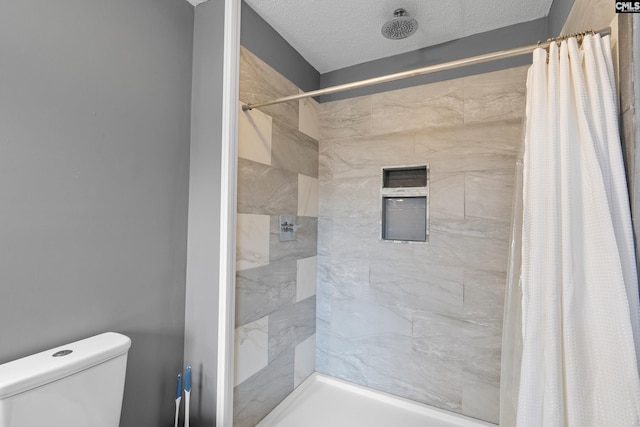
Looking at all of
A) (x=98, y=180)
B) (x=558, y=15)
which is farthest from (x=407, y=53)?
(x=98, y=180)

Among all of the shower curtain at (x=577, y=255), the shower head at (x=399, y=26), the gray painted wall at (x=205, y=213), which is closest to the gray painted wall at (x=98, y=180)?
the gray painted wall at (x=205, y=213)

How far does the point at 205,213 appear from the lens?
148cm

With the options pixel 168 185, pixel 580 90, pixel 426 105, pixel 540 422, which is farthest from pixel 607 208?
pixel 168 185

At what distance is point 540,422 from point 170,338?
1499 mm

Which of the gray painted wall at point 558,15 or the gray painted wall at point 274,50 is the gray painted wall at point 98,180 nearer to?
the gray painted wall at point 274,50

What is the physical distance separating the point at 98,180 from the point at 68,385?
725 mm

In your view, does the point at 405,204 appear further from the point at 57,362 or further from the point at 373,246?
the point at 57,362

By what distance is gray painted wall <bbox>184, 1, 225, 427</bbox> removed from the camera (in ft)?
4.75

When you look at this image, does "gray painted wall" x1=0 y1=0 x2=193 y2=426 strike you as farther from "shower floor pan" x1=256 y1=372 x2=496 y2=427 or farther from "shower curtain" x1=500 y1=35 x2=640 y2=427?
"shower curtain" x1=500 y1=35 x2=640 y2=427

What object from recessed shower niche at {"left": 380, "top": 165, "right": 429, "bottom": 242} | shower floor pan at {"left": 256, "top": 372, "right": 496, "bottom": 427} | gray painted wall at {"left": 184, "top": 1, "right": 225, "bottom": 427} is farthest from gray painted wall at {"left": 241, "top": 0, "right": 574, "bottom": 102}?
shower floor pan at {"left": 256, "top": 372, "right": 496, "bottom": 427}

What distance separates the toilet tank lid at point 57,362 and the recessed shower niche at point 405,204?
1582 millimetres

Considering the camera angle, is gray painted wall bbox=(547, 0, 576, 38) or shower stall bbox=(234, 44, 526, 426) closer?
gray painted wall bbox=(547, 0, 576, 38)

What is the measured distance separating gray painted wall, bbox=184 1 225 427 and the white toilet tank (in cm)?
40

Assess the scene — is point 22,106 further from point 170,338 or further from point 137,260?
point 170,338
